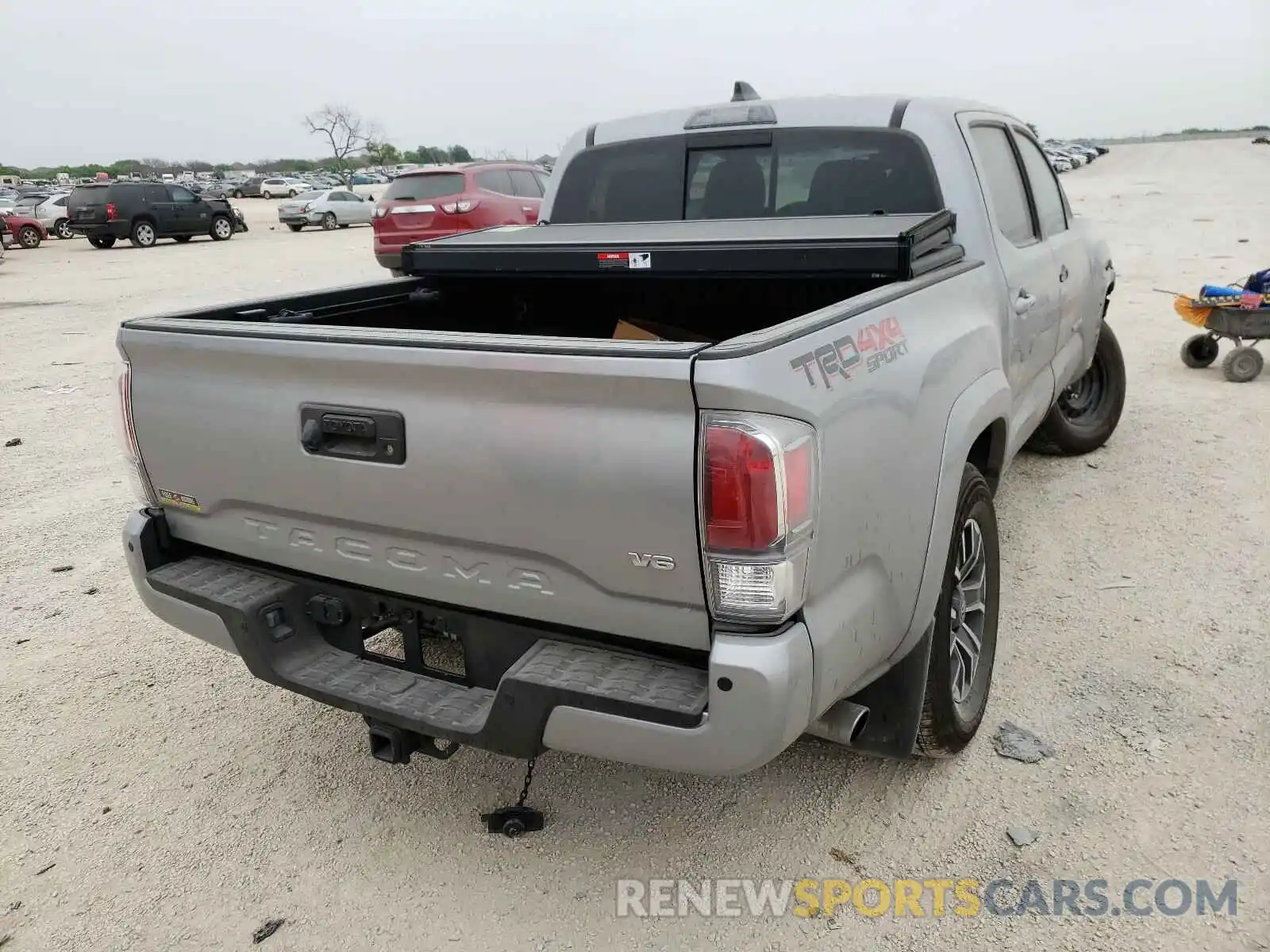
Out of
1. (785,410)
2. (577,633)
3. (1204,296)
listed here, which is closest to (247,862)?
(577,633)

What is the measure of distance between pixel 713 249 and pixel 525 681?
160 cm

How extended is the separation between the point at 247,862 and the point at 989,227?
10.9 ft

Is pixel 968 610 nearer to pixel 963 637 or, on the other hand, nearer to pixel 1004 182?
pixel 963 637

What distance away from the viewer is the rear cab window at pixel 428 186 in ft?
48.1

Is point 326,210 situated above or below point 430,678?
below

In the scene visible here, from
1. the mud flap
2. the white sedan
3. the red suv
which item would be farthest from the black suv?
the mud flap

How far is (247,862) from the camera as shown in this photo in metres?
2.68

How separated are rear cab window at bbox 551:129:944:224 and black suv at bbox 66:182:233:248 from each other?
2460 centimetres

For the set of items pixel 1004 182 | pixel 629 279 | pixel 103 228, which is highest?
pixel 1004 182

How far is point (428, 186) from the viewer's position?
48.5 ft

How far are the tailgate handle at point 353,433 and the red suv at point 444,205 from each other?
12.4 m

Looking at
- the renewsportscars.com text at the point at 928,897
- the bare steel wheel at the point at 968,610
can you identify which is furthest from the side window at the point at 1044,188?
the renewsportscars.com text at the point at 928,897

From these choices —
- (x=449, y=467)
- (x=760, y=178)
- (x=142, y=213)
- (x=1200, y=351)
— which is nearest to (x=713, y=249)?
(x=760, y=178)

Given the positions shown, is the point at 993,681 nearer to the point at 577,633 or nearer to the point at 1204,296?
the point at 577,633
